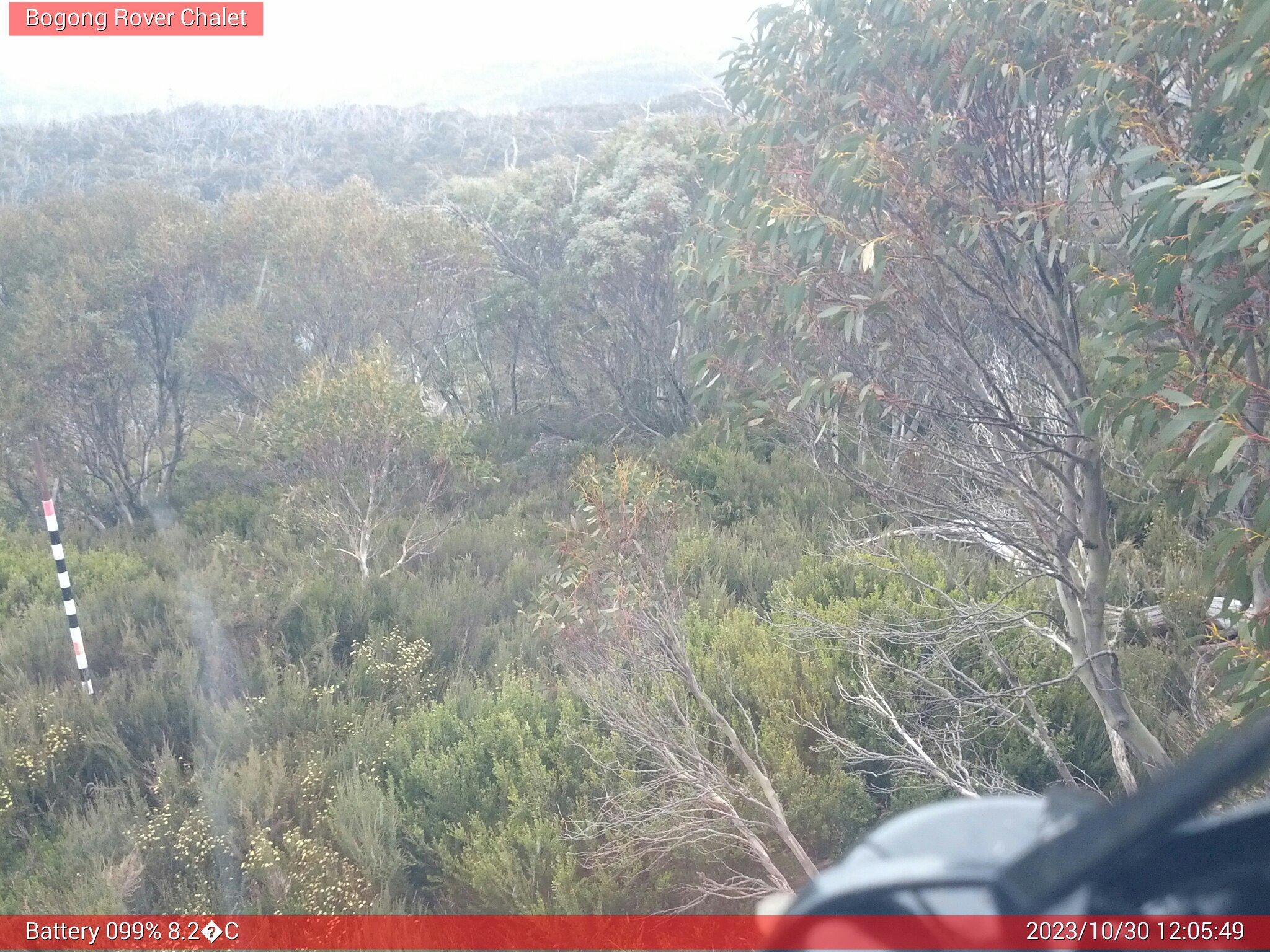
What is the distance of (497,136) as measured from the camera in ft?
93.6

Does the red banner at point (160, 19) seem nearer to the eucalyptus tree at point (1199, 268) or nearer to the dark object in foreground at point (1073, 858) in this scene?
the eucalyptus tree at point (1199, 268)

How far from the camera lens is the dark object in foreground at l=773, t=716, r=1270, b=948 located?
86 centimetres

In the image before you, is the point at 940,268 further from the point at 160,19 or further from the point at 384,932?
the point at 160,19

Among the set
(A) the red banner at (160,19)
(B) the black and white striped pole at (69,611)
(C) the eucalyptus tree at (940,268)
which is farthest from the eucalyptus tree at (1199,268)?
(B) the black and white striped pole at (69,611)

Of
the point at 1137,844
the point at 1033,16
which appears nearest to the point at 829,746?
→ the point at 1033,16

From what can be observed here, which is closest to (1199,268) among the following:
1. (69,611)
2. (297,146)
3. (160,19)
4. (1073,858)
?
(1073,858)

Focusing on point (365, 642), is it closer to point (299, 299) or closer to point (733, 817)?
point (733, 817)

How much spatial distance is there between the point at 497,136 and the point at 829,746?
89.5ft

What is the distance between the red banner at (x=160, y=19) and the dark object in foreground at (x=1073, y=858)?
20.7 feet

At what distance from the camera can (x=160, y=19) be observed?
5703mm

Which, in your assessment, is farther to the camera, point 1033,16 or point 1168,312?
point 1033,16

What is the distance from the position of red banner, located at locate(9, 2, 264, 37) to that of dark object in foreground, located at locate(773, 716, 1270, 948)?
6.32 m

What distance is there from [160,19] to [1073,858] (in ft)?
21.7

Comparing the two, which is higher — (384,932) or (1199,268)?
(1199,268)
